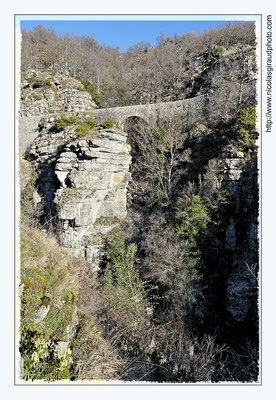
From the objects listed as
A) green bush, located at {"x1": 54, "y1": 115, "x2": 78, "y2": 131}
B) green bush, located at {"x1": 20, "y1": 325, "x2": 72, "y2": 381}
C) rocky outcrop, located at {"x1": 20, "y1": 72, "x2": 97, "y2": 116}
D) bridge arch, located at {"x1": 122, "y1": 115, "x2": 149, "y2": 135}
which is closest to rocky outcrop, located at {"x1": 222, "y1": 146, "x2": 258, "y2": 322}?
bridge arch, located at {"x1": 122, "y1": 115, "x2": 149, "y2": 135}

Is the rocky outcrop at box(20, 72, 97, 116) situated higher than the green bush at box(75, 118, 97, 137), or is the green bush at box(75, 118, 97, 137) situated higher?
the rocky outcrop at box(20, 72, 97, 116)

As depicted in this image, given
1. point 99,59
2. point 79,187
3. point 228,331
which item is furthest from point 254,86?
point 99,59

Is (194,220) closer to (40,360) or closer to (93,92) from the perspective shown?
(40,360)

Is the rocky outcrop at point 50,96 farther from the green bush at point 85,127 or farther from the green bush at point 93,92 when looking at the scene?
the green bush at point 85,127

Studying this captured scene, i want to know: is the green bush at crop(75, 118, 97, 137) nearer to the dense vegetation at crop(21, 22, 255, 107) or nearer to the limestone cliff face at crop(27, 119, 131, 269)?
the limestone cliff face at crop(27, 119, 131, 269)

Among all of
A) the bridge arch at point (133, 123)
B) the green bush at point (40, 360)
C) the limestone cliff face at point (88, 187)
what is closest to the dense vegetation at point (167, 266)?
the green bush at point (40, 360)
